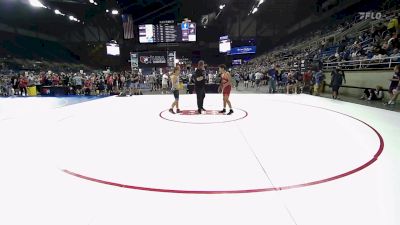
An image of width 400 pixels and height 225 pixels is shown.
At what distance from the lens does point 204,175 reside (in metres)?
3.20

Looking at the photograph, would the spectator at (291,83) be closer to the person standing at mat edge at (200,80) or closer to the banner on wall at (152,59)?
the person standing at mat edge at (200,80)

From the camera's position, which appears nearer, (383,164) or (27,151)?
(383,164)

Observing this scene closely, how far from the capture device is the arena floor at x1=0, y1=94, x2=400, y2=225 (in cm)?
237

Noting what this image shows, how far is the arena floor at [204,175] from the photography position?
7.77 ft

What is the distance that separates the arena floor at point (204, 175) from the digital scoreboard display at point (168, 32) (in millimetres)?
19179

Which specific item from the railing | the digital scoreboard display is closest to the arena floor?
the railing

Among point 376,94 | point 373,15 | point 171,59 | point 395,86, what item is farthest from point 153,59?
point 395,86

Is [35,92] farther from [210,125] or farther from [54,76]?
[210,125]

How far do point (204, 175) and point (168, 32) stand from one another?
22079 mm

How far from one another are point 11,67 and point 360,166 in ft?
107

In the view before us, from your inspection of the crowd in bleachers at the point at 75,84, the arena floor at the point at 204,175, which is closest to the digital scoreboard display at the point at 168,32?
the crowd in bleachers at the point at 75,84

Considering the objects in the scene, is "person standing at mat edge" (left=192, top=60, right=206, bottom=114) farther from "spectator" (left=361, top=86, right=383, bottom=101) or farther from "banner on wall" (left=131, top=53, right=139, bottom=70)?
"banner on wall" (left=131, top=53, right=139, bottom=70)

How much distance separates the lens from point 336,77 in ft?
36.3

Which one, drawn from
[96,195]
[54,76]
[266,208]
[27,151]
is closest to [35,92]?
[54,76]
